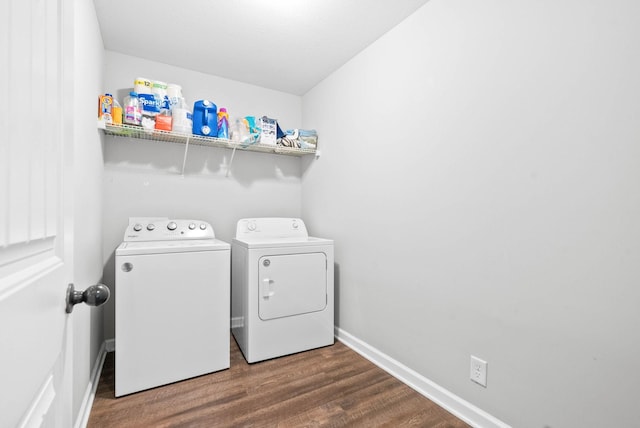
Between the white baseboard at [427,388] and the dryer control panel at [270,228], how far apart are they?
0.97 m

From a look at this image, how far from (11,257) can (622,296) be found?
1.58 m

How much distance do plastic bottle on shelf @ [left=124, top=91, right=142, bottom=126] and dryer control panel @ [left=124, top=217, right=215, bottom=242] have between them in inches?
27.7

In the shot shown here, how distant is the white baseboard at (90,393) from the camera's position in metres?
1.39

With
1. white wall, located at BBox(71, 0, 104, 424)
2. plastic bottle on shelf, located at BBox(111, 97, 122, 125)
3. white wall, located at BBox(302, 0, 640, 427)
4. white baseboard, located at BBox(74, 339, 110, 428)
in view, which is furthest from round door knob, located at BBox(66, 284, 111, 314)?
plastic bottle on shelf, located at BBox(111, 97, 122, 125)

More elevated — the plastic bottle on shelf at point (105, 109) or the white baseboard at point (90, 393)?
the plastic bottle on shelf at point (105, 109)

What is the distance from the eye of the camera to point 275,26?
6.41 ft

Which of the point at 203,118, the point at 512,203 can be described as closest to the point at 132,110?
the point at 203,118

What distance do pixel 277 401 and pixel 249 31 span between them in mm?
2296

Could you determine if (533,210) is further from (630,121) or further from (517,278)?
(630,121)

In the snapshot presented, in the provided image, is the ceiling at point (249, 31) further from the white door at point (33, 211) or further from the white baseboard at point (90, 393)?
the white baseboard at point (90, 393)

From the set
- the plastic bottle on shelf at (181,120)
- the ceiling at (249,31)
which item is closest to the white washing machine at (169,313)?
the plastic bottle on shelf at (181,120)

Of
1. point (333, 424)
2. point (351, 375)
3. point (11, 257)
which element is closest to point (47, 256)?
point (11, 257)

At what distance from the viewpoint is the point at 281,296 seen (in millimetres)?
2133

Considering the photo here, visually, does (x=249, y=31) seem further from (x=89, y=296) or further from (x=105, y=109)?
(x=89, y=296)
